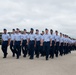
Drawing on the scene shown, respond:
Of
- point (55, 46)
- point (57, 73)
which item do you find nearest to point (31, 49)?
point (55, 46)

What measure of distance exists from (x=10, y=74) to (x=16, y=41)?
815cm

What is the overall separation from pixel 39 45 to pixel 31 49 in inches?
86.5

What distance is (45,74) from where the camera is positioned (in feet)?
36.9

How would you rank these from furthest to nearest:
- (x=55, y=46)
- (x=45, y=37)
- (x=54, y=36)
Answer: (x=55, y=46) → (x=54, y=36) → (x=45, y=37)

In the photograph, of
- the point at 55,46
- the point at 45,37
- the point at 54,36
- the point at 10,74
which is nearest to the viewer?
the point at 10,74

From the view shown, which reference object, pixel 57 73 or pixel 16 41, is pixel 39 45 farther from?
pixel 57 73

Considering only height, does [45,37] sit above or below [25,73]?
above

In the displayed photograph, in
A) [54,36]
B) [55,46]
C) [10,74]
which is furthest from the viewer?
[55,46]

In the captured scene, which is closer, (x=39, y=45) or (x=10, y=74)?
(x=10, y=74)

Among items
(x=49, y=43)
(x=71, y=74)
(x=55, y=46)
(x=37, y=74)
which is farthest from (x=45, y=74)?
(x=55, y=46)

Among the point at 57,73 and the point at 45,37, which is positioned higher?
the point at 45,37

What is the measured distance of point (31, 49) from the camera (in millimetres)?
18547

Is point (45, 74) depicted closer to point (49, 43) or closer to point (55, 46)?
point (49, 43)

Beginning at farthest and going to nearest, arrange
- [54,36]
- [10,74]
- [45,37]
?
[54,36]
[45,37]
[10,74]
